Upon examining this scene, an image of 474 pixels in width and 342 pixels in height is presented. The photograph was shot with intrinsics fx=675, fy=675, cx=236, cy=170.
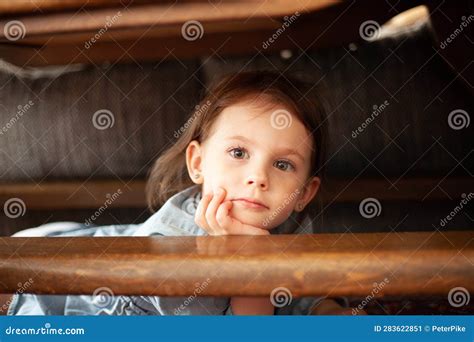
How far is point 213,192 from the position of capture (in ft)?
2.47

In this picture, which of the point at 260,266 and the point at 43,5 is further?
the point at 43,5

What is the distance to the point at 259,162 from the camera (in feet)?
2.41

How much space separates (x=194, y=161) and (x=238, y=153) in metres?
0.09

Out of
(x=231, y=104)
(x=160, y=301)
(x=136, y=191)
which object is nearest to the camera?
(x=160, y=301)

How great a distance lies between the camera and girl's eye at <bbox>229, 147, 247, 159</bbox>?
74 centimetres

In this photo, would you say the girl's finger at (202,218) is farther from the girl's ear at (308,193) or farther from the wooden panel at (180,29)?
the wooden panel at (180,29)

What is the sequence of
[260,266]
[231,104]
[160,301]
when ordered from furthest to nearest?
[231,104] → [160,301] → [260,266]

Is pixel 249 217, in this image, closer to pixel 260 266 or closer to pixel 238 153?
pixel 238 153

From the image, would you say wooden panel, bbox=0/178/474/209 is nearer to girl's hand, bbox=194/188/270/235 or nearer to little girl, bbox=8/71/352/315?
little girl, bbox=8/71/352/315

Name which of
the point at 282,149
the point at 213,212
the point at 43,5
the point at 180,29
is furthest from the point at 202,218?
the point at 43,5

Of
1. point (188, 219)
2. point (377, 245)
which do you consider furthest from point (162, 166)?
point (377, 245)

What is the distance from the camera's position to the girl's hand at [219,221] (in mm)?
702

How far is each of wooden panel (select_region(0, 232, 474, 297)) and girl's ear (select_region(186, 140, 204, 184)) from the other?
23 centimetres

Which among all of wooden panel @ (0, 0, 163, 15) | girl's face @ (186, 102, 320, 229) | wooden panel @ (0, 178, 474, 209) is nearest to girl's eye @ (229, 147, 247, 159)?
girl's face @ (186, 102, 320, 229)
